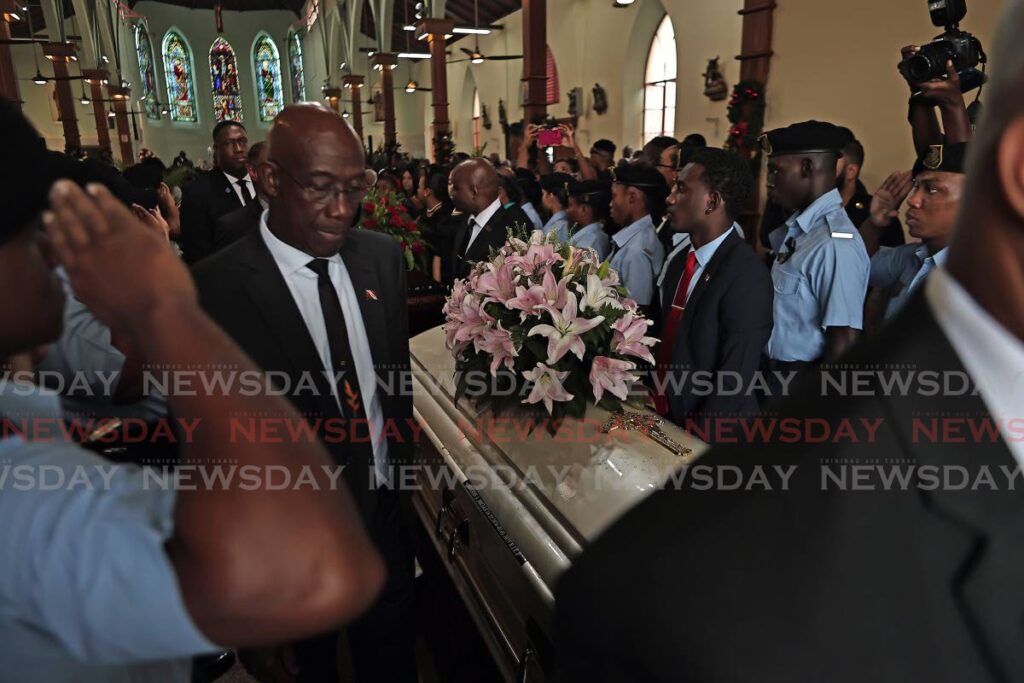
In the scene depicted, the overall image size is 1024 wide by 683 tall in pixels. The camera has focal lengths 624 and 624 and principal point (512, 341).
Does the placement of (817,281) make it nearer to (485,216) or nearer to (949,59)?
(949,59)

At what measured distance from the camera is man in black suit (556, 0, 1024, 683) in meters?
0.53

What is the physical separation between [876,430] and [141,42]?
30449 mm

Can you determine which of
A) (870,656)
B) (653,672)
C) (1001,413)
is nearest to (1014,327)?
(1001,413)

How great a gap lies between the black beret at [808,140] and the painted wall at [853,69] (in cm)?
328

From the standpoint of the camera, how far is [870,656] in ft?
1.85

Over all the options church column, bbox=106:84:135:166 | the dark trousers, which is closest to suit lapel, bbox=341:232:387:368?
the dark trousers

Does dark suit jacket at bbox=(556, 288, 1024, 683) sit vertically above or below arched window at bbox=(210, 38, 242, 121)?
below

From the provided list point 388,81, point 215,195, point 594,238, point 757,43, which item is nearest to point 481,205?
point 594,238

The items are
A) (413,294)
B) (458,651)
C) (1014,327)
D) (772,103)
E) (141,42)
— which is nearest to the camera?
(1014,327)

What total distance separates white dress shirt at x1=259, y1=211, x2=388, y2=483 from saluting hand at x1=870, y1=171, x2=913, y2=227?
9.04 feet

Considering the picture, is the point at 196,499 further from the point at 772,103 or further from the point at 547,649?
the point at 772,103

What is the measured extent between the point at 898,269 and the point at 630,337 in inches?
76.3

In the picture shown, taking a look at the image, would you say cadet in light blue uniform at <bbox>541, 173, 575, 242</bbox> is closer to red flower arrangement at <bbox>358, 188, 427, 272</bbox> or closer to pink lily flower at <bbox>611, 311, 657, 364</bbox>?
red flower arrangement at <bbox>358, 188, 427, 272</bbox>

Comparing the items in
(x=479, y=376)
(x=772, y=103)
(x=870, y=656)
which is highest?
(x=772, y=103)
